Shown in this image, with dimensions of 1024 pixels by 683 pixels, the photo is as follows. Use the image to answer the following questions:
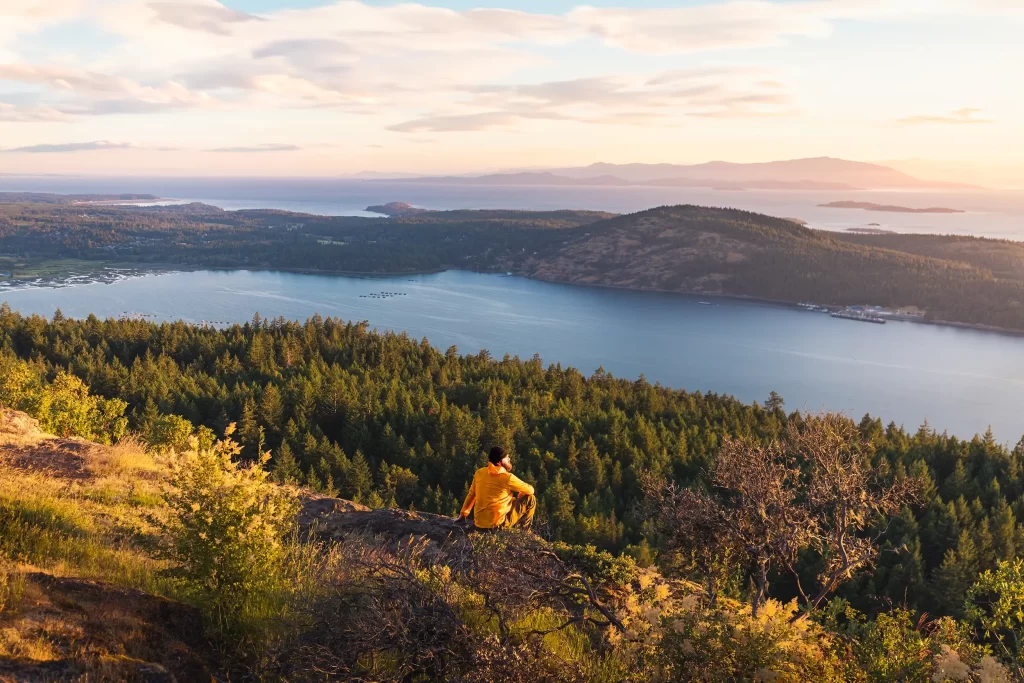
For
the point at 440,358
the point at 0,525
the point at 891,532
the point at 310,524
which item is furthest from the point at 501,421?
the point at 0,525

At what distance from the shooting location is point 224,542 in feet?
24.4

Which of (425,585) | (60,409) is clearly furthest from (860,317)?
(425,585)

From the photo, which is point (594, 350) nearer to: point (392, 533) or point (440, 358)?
point (440, 358)

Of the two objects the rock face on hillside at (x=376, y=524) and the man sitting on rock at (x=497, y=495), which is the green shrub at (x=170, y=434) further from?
the man sitting on rock at (x=497, y=495)

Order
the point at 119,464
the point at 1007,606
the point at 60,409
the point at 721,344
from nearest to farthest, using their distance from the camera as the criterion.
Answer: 1. the point at 1007,606
2. the point at 119,464
3. the point at 60,409
4. the point at 721,344

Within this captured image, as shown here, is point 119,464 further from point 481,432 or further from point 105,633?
point 481,432

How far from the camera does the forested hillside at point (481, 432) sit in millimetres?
41250

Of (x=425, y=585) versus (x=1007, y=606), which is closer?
(x=425, y=585)

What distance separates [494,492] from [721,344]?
155436 mm

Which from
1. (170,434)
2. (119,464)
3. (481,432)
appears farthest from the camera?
(481,432)

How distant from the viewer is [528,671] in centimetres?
636

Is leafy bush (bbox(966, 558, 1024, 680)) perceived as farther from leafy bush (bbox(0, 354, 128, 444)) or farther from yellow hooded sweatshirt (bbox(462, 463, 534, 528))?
leafy bush (bbox(0, 354, 128, 444))

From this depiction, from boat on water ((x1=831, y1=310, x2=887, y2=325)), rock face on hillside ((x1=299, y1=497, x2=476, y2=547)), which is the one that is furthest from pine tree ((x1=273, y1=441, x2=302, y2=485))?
boat on water ((x1=831, y1=310, x2=887, y2=325))

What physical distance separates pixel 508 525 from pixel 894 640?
226 inches
